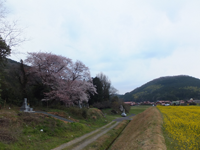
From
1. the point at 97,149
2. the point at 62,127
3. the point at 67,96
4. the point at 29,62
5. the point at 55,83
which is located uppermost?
the point at 29,62

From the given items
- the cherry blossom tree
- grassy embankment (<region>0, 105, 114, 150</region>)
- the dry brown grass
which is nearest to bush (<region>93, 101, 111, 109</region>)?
the cherry blossom tree

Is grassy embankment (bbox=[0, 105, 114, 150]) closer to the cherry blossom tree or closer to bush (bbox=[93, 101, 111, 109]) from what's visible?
the cherry blossom tree

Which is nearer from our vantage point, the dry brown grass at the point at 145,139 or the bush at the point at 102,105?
the dry brown grass at the point at 145,139

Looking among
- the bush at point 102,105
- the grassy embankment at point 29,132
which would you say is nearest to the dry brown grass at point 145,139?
the grassy embankment at point 29,132

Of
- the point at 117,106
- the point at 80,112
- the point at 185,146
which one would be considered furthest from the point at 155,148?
the point at 117,106

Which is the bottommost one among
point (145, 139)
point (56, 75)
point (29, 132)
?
point (145, 139)

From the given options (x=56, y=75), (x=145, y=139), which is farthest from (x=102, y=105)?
(x=145, y=139)

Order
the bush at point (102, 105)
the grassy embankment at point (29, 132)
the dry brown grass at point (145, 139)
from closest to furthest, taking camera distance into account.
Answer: the dry brown grass at point (145, 139)
the grassy embankment at point (29, 132)
the bush at point (102, 105)

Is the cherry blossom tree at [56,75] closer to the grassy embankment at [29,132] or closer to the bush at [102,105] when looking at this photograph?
the grassy embankment at [29,132]

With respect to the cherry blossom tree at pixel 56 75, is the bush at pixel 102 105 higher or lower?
lower

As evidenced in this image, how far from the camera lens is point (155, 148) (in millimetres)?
5734

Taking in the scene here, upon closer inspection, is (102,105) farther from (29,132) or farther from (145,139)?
(145,139)

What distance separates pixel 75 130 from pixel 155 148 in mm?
9304

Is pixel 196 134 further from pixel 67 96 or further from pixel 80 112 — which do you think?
pixel 67 96
